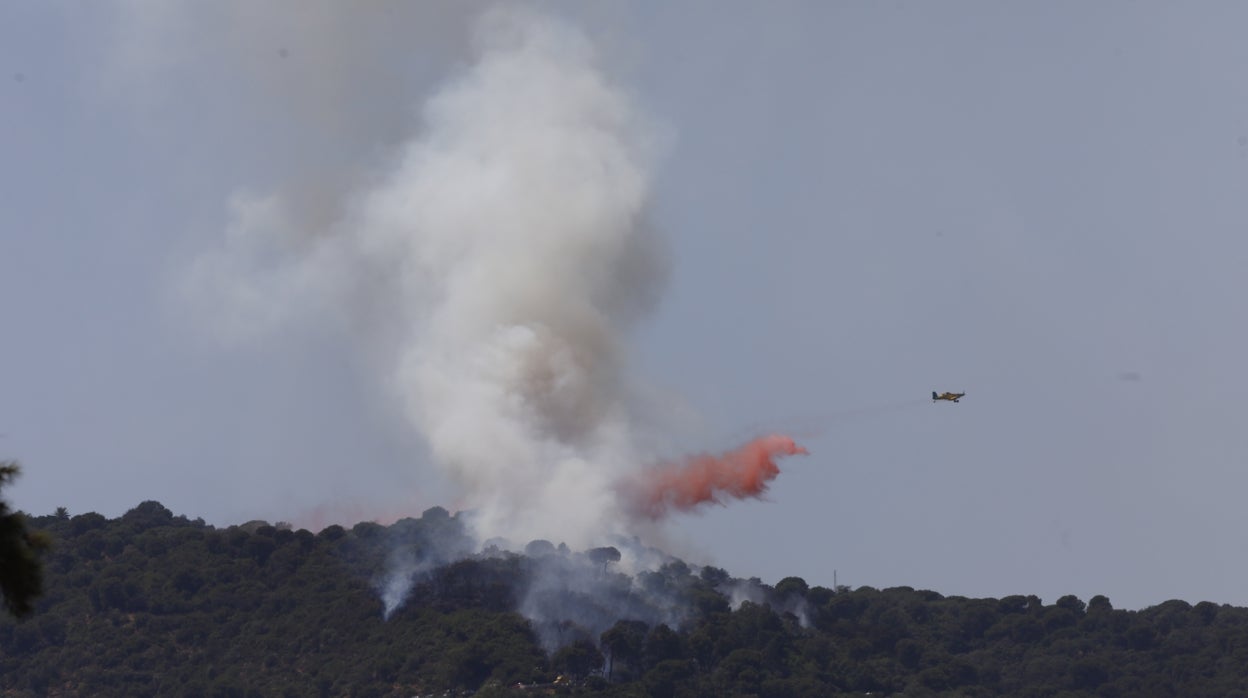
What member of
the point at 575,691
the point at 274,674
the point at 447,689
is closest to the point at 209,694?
the point at 274,674

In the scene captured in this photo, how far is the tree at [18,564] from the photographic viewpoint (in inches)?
1261

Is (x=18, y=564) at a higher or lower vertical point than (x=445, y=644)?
lower

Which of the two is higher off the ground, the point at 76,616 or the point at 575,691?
the point at 76,616

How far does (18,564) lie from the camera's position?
106 ft

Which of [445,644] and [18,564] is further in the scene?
[445,644]

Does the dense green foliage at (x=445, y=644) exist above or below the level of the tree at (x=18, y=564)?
above

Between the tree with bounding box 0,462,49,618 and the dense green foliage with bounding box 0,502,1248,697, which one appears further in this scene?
the dense green foliage with bounding box 0,502,1248,697

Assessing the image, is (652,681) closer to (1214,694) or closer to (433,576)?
(433,576)

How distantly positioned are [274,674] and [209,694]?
25.6 ft

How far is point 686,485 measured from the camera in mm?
159625

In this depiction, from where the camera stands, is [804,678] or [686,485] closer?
[686,485]

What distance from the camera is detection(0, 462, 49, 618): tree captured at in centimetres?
3203

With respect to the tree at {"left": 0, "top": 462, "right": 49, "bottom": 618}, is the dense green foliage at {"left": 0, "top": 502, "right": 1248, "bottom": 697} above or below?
above

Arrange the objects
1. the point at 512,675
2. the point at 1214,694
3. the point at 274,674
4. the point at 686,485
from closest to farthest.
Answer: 1. the point at 686,485
2. the point at 512,675
3. the point at 274,674
4. the point at 1214,694
